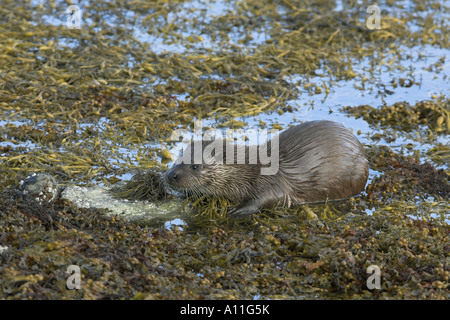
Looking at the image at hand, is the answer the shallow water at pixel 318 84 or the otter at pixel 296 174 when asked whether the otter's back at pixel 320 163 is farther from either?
the shallow water at pixel 318 84

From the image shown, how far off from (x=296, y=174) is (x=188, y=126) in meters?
1.90

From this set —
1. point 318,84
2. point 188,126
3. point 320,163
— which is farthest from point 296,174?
point 318,84

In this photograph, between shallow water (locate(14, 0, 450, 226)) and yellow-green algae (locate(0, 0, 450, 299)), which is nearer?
yellow-green algae (locate(0, 0, 450, 299))

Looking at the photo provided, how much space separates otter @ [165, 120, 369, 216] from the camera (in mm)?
5750

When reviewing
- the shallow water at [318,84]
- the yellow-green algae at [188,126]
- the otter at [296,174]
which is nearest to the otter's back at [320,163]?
the otter at [296,174]

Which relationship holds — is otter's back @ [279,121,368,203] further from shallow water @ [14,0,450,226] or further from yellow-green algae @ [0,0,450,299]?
shallow water @ [14,0,450,226]

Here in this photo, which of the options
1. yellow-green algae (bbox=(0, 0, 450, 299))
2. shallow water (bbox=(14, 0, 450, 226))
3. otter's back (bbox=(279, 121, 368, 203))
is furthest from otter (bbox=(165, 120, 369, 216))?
shallow water (bbox=(14, 0, 450, 226))

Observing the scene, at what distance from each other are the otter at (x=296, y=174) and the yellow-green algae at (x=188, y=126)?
6.2 inches

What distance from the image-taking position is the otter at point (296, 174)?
18.9 ft

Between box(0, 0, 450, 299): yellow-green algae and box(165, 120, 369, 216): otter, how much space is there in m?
0.16

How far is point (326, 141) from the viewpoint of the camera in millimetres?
5863

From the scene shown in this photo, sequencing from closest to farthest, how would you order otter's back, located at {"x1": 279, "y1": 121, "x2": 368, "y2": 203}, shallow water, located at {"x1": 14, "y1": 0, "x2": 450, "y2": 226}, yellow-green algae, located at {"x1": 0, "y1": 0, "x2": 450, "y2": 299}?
1. yellow-green algae, located at {"x1": 0, "y1": 0, "x2": 450, "y2": 299}
2. shallow water, located at {"x1": 14, "y1": 0, "x2": 450, "y2": 226}
3. otter's back, located at {"x1": 279, "y1": 121, "x2": 368, "y2": 203}

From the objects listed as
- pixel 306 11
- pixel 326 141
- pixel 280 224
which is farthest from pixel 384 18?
pixel 280 224
